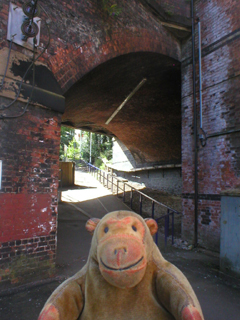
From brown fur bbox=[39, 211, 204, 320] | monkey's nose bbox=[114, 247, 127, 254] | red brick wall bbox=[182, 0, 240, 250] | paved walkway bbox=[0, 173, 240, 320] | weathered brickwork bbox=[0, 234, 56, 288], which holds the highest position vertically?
red brick wall bbox=[182, 0, 240, 250]

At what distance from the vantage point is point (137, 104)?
10.6m

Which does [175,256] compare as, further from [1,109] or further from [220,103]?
[1,109]

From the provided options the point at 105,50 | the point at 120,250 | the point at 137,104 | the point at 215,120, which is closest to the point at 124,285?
the point at 120,250

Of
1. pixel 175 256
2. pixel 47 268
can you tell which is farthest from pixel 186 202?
pixel 47 268

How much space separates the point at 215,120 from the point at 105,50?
135 inches

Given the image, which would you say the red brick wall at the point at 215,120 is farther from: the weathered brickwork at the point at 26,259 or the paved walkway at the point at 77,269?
the weathered brickwork at the point at 26,259

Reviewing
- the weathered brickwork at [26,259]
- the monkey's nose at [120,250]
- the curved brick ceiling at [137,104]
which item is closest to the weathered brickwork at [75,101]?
the weathered brickwork at [26,259]

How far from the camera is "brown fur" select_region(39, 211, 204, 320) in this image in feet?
4.74

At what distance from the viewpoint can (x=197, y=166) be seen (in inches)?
266

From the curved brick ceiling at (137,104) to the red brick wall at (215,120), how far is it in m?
1.53

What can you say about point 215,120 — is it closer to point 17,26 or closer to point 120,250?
point 17,26

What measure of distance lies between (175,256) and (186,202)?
1.75 meters

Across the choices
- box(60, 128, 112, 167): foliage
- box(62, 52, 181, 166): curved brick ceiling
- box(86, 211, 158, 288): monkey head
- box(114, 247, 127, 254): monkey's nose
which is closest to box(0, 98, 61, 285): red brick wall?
box(86, 211, 158, 288): monkey head

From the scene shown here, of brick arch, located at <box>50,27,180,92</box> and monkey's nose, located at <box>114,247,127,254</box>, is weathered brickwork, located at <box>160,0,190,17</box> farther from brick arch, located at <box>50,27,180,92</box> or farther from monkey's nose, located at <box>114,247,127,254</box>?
monkey's nose, located at <box>114,247,127,254</box>
